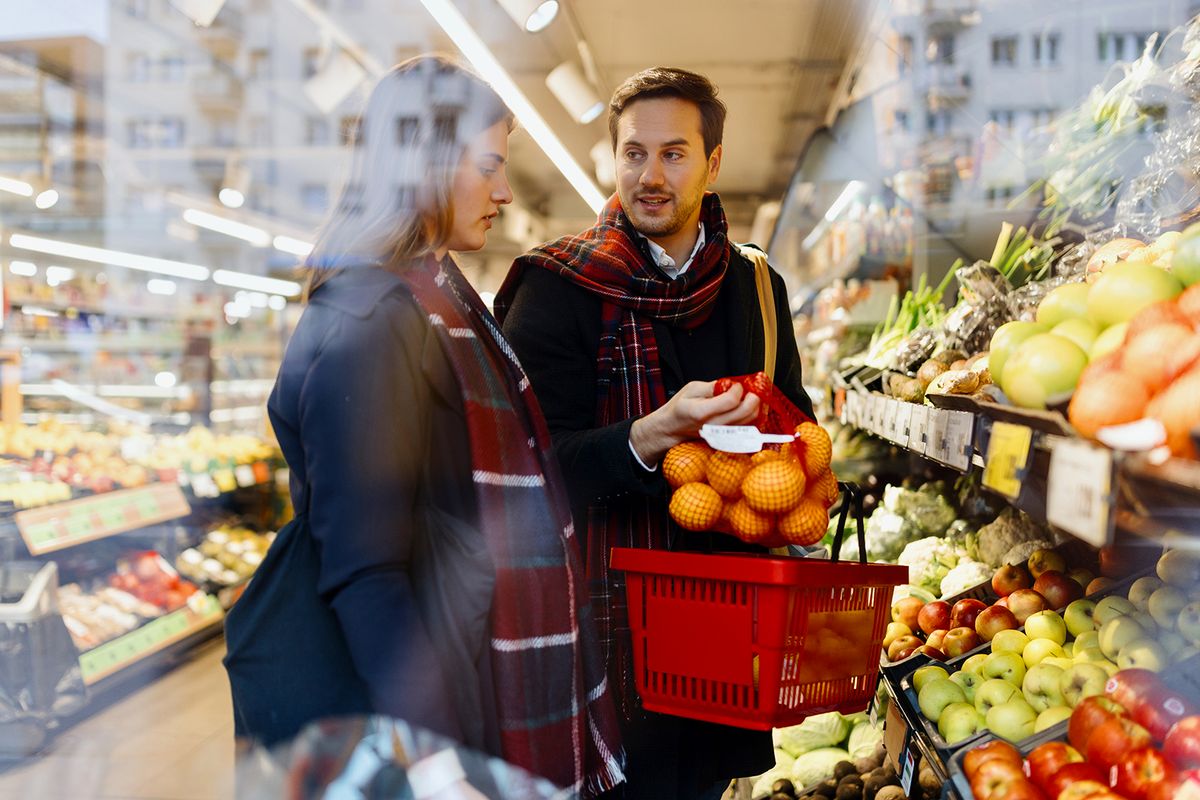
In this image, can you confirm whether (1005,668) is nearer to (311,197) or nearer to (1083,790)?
(1083,790)

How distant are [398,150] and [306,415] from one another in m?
0.38

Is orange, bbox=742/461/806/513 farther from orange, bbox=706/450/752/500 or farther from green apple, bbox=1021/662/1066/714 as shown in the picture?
green apple, bbox=1021/662/1066/714

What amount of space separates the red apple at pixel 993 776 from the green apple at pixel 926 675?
441 millimetres

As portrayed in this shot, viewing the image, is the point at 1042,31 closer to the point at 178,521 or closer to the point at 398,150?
the point at 398,150

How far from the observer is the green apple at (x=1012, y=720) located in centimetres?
164

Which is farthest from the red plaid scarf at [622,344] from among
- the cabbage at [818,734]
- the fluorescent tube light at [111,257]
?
the fluorescent tube light at [111,257]

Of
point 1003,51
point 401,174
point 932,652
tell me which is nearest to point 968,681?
point 932,652

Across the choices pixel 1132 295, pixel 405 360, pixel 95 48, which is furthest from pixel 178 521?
pixel 1132 295

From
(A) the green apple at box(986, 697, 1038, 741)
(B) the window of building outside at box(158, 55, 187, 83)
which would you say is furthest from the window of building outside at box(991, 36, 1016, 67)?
(B) the window of building outside at box(158, 55, 187, 83)

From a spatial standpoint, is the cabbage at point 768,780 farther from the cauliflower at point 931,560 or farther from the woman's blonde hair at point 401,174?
the woman's blonde hair at point 401,174

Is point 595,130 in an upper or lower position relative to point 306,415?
upper

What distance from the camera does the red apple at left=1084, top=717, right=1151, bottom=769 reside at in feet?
4.26

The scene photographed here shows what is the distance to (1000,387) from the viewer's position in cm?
137

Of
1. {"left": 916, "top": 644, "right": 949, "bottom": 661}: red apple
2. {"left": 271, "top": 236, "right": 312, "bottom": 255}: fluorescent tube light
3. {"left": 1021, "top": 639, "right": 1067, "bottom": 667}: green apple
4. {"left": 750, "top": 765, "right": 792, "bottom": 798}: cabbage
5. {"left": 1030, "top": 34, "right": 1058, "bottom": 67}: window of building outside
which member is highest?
{"left": 1030, "top": 34, "right": 1058, "bottom": 67}: window of building outside
